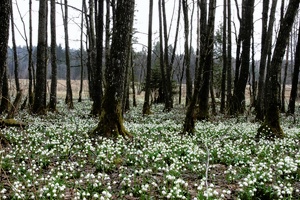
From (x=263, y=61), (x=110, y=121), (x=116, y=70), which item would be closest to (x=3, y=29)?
(x=116, y=70)

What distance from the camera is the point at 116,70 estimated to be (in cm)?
1015

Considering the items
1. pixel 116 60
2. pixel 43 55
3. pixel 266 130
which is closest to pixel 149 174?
pixel 116 60

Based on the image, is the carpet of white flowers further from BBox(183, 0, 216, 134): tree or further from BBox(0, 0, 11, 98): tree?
BBox(0, 0, 11, 98): tree

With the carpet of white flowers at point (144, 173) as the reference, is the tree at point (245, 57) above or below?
above

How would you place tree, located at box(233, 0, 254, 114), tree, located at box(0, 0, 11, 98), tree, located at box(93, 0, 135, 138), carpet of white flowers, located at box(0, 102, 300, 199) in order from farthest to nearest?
tree, located at box(233, 0, 254, 114) → tree, located at box(93, 0, 135, 138) → tree, located at box(0, 0, 11, 98) → carpet of white flowers, located at box(0, 102, 300, 199)

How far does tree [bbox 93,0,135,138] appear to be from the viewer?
33.0 feet

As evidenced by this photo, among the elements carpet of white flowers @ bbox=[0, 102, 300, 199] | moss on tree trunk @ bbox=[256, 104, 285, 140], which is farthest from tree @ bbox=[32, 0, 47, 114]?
moss on tree trunk @ bbox=[256, 104, 285, 140]

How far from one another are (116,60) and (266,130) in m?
6.46

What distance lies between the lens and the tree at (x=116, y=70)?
33.0ft

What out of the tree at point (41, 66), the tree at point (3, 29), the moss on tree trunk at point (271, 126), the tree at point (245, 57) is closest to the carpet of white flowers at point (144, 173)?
the moss on tree trunk at point (271, 126)

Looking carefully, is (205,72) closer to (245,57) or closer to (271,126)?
(271,126)

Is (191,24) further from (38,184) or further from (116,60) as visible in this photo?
(38,184)

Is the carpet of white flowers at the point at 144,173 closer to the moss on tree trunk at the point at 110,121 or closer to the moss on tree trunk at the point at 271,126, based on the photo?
the moss on tree trunk at the point at 110,121

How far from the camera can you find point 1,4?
711cm
